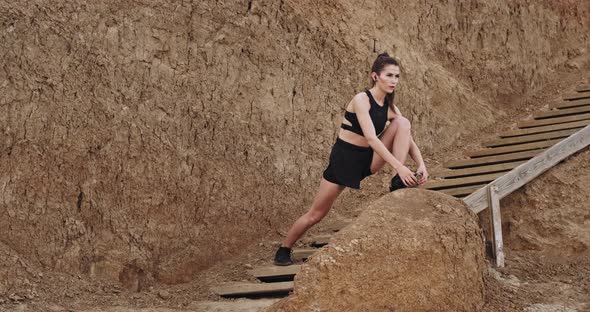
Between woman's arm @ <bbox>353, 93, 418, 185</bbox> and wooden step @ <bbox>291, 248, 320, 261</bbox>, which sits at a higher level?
woman's arm @ <bbox>353, 93, 418, 185</bbox>

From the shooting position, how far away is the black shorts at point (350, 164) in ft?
21.5

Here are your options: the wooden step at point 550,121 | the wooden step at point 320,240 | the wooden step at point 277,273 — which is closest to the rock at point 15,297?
the wooden step at point 277,273

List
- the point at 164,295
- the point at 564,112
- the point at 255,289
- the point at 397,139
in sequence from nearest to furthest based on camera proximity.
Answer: the point at 397,139
the point at 255,289
the point at 164,295
the point at 564,112

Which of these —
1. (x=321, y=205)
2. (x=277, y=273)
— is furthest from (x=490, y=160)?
(x=277, y=273)

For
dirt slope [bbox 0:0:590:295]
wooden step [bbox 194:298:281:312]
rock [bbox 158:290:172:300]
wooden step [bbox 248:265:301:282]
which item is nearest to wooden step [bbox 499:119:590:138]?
dirt slope [bbox 0:0:590:295]

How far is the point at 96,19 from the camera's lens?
8359 mm

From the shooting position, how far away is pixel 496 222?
7.71 metres

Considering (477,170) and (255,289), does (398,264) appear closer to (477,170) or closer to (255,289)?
(255,289)

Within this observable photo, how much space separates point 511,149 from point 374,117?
8.51 ft

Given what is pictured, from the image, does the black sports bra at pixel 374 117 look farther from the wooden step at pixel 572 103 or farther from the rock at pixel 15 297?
the wooden step at pixel 572 103

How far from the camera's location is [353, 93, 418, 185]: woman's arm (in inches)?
244

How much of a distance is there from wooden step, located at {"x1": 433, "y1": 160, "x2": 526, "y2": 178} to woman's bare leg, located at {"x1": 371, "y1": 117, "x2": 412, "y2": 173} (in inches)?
76.2

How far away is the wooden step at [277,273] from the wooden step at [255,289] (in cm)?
15

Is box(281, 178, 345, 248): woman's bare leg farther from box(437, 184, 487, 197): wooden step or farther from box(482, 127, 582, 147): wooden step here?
box(482, 127, 582, 147): wooden step
